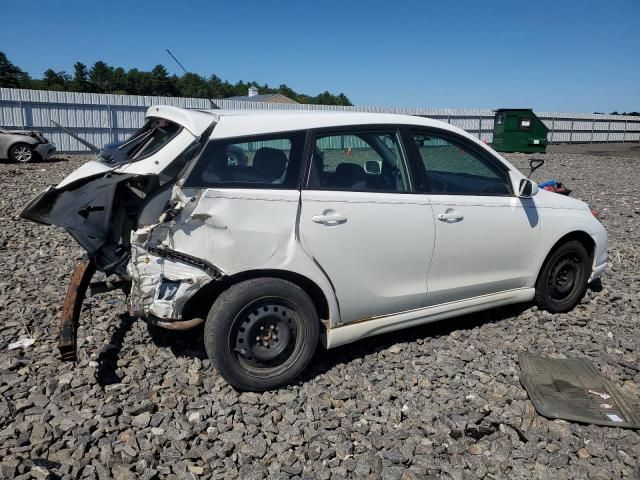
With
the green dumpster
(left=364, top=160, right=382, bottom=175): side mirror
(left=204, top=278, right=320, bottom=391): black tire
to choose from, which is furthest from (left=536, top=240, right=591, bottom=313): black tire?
the green dumpster

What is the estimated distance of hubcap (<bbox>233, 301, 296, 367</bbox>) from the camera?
11.7ft

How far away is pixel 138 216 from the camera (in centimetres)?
344

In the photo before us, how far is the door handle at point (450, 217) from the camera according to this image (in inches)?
162

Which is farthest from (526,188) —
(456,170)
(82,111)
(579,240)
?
(82,111)

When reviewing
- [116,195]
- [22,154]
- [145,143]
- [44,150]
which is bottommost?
[116,195]

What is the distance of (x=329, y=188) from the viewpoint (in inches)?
148

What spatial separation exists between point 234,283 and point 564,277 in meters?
3.27

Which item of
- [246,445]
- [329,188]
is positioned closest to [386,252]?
[329,188]

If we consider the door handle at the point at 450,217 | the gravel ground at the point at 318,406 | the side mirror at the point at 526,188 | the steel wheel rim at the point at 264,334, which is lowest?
the gravel ground at the point at 318,406

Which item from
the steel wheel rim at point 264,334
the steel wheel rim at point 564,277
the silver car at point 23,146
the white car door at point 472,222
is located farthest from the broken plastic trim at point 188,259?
the silver car at point 23,146

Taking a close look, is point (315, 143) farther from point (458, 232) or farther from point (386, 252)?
point (458, 232)

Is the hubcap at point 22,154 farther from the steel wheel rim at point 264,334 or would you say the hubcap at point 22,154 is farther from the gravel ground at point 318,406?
the steel wheel rim at point 264,334

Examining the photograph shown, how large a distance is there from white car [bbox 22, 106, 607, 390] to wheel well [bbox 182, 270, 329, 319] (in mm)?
11

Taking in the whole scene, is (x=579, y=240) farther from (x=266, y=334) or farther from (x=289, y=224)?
A: (x=266, y=334)
